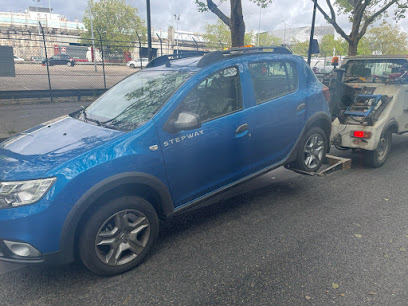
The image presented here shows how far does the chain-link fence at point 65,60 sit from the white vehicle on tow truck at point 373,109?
9.36 metres

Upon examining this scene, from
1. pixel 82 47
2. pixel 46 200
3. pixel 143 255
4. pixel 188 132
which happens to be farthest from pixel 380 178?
pixel 82 47

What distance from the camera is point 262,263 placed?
2.93 metres

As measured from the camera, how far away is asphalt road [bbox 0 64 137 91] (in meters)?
15.4

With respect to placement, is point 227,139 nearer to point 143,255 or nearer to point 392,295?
Result: point 143,255

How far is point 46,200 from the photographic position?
7.51 ft

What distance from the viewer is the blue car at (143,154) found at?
7.70ft

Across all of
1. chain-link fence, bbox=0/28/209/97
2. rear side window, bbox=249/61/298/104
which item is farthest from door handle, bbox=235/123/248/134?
chain-link fence, bbox=0/28/209/97

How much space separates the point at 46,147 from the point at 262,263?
2.20 meters

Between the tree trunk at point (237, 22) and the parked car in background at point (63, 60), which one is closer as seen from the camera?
the tree trunk at point (237, 22)

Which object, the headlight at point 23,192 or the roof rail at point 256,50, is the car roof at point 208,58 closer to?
the roof rail at point 256,50

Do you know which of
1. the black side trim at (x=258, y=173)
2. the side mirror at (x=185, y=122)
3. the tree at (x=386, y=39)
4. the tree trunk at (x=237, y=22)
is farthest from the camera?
the tree at (x=386, y=39)

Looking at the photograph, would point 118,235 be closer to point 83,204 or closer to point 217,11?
point 83,204

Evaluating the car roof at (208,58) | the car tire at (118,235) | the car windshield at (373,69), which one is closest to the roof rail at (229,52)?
the car roof at (208,58)

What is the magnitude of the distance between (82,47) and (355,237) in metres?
15.1
